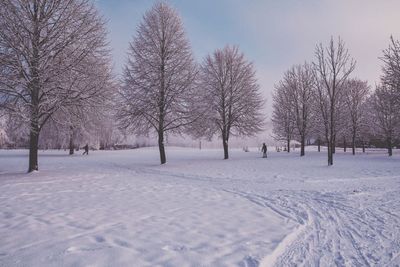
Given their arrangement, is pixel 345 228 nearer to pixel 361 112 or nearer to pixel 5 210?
pixel 5 210

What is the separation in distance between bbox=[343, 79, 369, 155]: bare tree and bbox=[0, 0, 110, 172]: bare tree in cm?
3014

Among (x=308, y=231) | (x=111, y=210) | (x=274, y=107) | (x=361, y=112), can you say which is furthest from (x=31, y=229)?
(x=361, y=112)

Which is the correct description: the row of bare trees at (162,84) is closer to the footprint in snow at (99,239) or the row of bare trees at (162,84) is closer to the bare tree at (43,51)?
the bare tree at (43,51)

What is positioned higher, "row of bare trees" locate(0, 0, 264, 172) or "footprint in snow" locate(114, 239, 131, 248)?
"row of bare trees" locate(0, 0, 264, 172)

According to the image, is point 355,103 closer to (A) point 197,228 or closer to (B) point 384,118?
(B) point 384,118

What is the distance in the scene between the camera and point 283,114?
3059cm

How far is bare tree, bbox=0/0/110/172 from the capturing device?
987 cm

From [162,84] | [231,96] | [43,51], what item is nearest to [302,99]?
[231,96]

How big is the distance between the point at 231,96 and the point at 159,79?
822 centimetres

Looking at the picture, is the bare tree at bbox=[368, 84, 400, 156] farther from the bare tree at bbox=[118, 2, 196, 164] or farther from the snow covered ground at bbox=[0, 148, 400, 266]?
the snow covered ground at bbox=[0, 148, 400, 266]

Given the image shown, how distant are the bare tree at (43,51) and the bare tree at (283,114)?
23.6m

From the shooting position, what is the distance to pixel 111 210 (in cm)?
573

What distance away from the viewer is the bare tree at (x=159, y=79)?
56.3 feet

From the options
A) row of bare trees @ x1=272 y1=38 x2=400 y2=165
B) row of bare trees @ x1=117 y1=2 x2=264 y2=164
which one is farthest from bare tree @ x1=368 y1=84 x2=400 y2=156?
row of bare trees @ x1=117 y1=2 x2=264 y2=164
